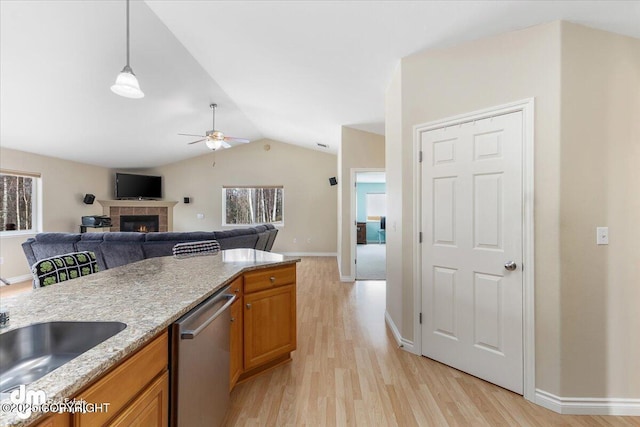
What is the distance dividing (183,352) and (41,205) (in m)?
6.44

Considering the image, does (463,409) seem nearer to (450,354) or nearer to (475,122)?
(450,354)

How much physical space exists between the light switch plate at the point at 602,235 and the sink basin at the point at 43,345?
2.59 meters

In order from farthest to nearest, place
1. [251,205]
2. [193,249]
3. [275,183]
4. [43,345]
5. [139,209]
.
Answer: [251,205] → [275,183] → [139,209] → [193,249] → [43,345]

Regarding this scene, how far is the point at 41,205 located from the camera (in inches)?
214

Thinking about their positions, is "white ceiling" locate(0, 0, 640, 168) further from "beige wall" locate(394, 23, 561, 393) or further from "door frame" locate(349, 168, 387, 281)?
"door frame" locate(349, 168, 387, 281)

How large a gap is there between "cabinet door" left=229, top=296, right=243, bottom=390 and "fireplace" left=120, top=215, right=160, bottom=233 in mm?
6748

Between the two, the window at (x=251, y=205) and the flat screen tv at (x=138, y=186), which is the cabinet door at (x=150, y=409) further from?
the flat screen tv at (x=138, y=186)

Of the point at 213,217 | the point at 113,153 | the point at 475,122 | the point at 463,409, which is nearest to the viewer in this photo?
the point at 463,409

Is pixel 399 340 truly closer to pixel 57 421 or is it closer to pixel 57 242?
pixel 57 421

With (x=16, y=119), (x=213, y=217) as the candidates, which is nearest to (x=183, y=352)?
(x=16, y=119)

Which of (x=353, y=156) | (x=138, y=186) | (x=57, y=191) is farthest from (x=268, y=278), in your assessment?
(x=138, y=186)

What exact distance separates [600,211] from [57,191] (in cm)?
815

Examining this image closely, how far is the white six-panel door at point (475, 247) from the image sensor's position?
198 centimetres

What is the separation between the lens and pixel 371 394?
1935mm
